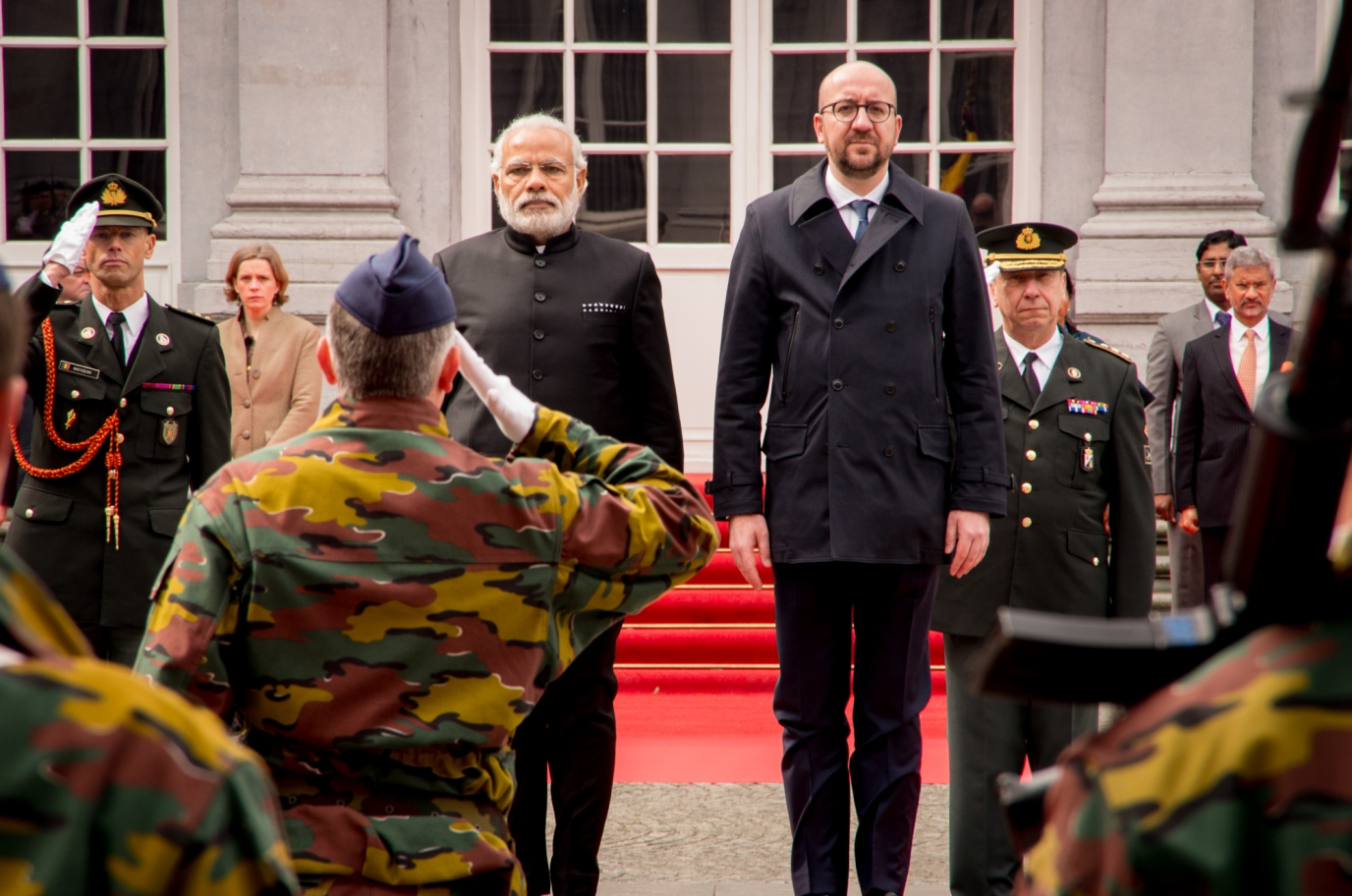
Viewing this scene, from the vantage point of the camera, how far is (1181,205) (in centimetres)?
779

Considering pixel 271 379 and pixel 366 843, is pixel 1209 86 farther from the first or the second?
pixel 366 843

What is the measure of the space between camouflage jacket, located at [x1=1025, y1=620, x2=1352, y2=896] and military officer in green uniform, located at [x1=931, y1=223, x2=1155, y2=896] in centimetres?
A: 272

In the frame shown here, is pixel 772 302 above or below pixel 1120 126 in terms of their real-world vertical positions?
below

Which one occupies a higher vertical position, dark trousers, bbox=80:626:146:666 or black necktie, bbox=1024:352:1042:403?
black necktie, bbox=1024:352:1042:403

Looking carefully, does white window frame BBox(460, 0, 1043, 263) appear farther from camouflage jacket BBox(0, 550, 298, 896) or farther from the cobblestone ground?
camouflage jacket BBox(0, 550, 298, 896)

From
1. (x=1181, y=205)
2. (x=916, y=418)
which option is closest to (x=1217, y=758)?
(x=916, y=418)

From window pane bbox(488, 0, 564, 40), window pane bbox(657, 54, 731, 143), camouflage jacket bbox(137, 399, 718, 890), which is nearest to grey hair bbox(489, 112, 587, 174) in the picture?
camouflage jacket bbox(137, 399, 718, 890)

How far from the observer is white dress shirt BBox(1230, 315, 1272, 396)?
6441 mm

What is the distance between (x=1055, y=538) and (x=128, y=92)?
6587mm

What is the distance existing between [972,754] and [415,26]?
5.89 meters

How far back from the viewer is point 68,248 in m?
3.97

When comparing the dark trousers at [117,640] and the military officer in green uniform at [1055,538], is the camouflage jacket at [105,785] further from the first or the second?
the dark trousers at [117,640]

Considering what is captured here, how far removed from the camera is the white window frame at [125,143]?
8273 mm

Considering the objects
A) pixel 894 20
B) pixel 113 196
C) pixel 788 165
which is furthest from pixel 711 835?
pixel 894 20
